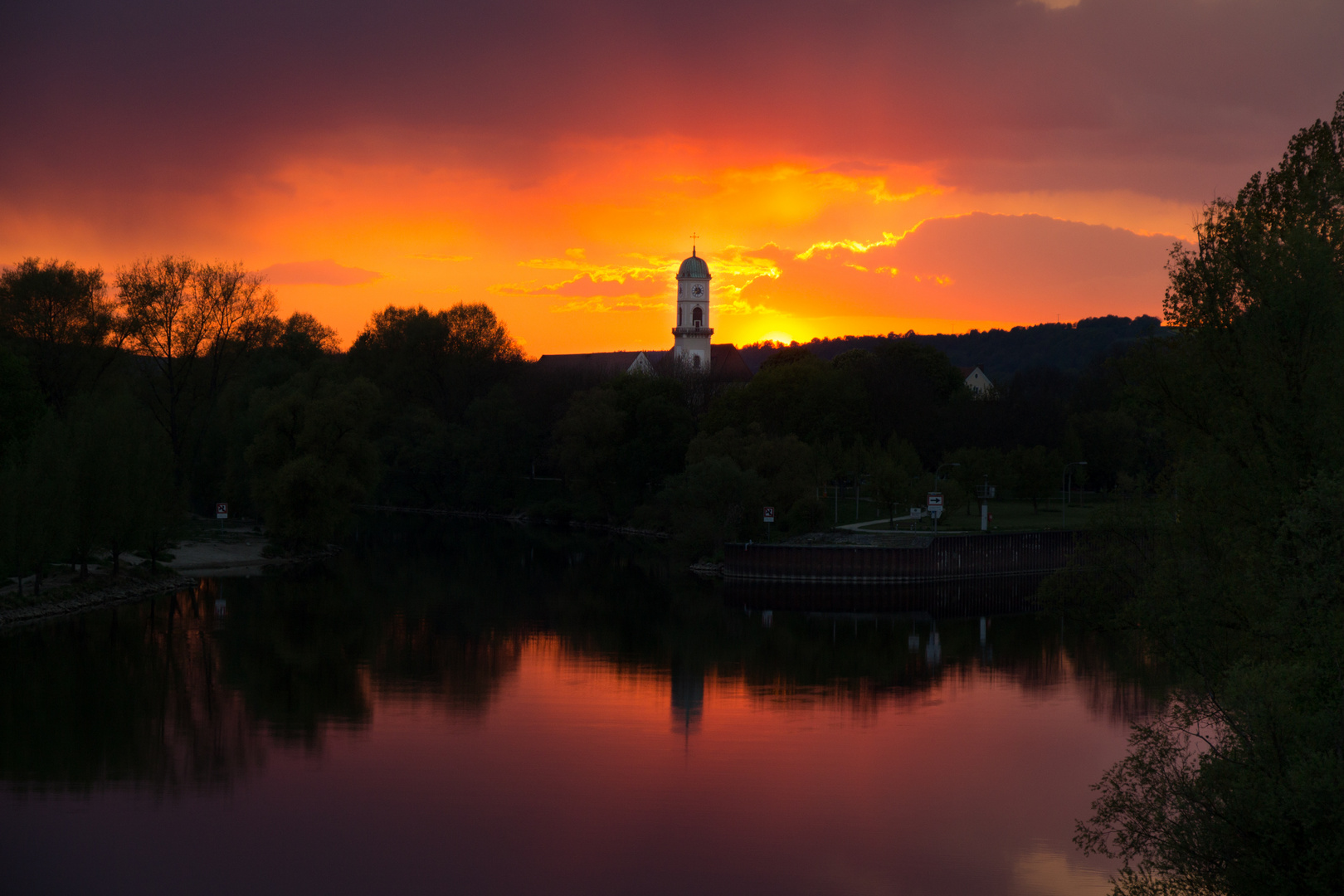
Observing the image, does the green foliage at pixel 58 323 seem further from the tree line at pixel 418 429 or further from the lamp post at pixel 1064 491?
the lamp post at pixel 1064 491

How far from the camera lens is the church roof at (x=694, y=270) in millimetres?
139500

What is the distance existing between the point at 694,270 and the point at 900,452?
6671cm

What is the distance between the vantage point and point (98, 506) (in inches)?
1884

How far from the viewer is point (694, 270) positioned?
140m

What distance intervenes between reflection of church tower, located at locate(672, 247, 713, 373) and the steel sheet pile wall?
239 ft

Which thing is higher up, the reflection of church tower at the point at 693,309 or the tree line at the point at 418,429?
the reflection of church tower at the point at 693,309

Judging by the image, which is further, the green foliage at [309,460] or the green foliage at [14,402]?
the green foliage at [309,460]

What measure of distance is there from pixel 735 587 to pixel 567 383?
50464 millimetres

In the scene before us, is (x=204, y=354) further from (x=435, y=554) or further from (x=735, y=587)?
(x=735, y=587)

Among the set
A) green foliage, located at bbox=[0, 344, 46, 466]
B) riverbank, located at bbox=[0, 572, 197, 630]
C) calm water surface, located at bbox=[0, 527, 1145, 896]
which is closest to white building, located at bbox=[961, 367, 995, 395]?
calm water surface, located at bbox=[0, 527, 1145, 896]

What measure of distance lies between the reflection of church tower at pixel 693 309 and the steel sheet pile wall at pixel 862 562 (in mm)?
72762

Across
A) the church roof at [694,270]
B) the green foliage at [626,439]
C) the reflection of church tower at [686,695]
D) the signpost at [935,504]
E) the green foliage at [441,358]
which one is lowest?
the reflection of church tower at [686,695]

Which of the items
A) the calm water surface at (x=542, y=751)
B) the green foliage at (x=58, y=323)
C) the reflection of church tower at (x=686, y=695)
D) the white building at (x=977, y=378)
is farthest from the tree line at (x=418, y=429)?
the white building at (x=977, y=378)

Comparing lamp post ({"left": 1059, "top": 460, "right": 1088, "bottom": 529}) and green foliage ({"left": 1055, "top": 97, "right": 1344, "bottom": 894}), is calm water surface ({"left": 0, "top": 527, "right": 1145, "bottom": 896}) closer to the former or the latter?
green foliage ({"left": 1055, "top": 97, "right": 1344, "bottom": 894})
